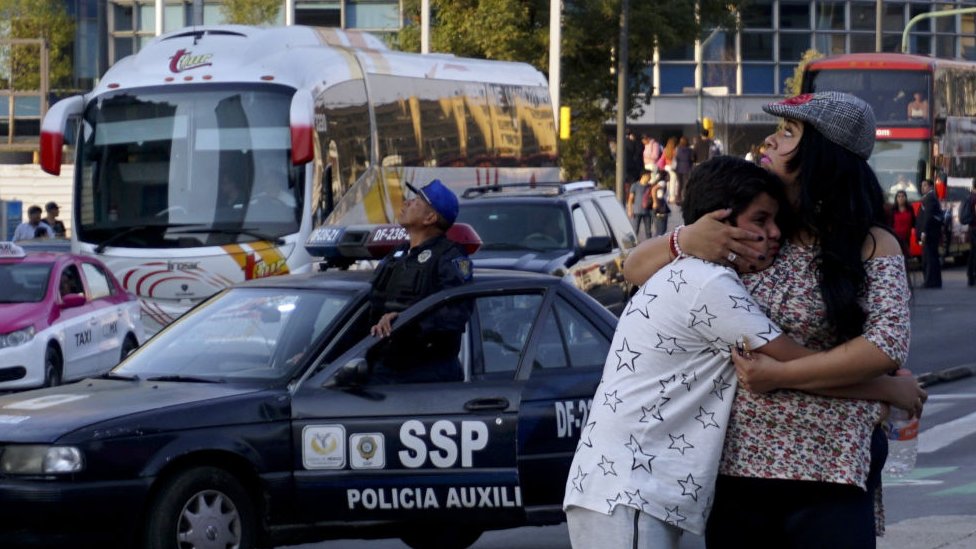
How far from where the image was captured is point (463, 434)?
7.44 m

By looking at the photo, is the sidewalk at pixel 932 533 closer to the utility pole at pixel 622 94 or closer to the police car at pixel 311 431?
the police car at pixel 311 431

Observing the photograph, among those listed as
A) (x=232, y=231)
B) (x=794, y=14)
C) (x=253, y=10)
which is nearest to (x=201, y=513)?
(x=232, y=231)

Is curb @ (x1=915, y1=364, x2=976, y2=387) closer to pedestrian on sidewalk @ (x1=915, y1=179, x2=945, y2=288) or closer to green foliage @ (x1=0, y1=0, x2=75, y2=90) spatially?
pedestrian on sidewalk @ (x1=915, y1=179, x2=945, y2=288)

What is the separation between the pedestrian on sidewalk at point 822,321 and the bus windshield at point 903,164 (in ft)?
98.0

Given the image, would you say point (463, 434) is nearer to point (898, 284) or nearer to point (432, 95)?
point (898, 284)

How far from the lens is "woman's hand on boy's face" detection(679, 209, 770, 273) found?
363 centimetres

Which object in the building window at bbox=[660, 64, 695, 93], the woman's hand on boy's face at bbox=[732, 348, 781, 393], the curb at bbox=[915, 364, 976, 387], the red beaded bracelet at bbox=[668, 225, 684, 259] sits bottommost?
the curb at bbox=[915, 364, 976, 387]

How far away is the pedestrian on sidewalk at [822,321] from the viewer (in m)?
3.62

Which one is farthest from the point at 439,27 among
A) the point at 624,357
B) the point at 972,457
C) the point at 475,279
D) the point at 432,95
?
the point at 624,357

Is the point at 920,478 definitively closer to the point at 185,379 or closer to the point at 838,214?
the point at 185,379

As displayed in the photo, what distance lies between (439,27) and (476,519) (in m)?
29.8

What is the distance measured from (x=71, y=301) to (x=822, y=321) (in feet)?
43.8

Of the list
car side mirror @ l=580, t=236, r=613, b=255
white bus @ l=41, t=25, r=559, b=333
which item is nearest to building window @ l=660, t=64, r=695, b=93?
white bus @ l=41, t=25, r=559, b=333

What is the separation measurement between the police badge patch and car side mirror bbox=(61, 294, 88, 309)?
899cm
